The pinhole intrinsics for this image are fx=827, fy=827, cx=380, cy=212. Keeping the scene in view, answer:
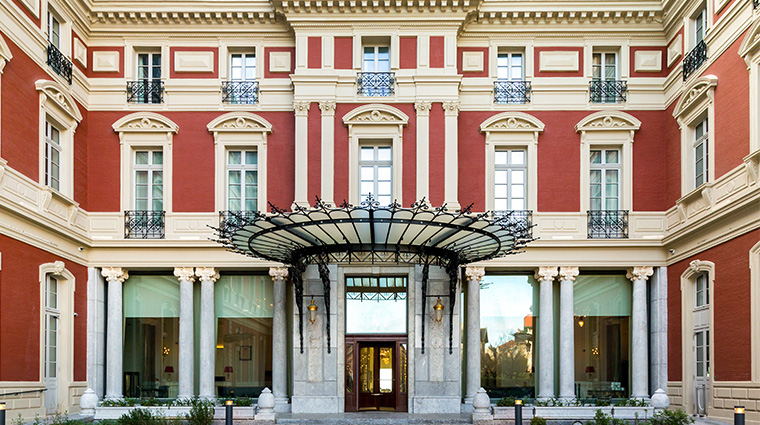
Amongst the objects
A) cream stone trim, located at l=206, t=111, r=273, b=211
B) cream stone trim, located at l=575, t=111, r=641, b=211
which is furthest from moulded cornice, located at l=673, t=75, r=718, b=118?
cream stone trim, located at l=206, t=111, r=273, b=211

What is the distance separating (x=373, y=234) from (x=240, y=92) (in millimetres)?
7321

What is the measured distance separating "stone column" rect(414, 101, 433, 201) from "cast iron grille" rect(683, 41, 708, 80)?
6.76m

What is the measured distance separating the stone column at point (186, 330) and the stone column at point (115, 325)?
1.64 meters

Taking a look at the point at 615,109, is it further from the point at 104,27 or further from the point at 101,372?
the point at 101,372

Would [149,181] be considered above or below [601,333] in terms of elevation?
above

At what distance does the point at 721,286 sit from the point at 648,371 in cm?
464

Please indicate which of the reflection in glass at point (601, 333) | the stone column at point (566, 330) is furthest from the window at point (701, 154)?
the stone column at point (566, 330)

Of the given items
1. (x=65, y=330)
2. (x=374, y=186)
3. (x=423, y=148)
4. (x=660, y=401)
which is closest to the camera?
(x=660, y=401)

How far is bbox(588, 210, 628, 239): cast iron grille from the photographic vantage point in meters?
23.2

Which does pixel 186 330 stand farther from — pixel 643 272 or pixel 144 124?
pixel 643 272

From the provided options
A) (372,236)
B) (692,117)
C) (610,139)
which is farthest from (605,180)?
(372,236)

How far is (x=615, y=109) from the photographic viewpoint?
77.0ft

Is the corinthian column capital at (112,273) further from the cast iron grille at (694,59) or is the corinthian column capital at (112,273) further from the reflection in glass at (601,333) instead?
the cast iron grille at (694,59)

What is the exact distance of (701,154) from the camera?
2116 cm
